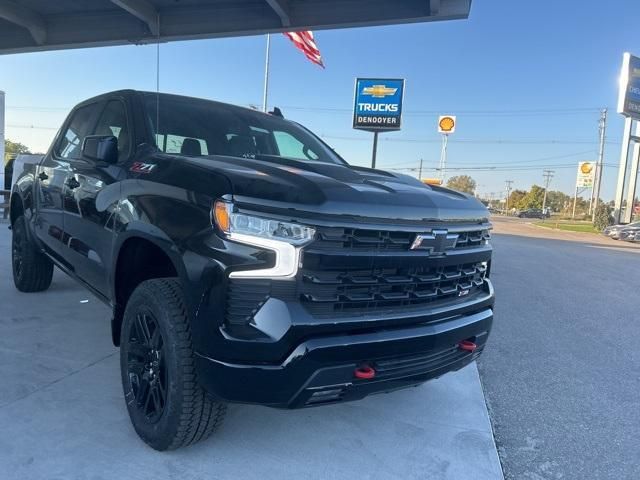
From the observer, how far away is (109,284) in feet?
9.86

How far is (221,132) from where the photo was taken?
348cm

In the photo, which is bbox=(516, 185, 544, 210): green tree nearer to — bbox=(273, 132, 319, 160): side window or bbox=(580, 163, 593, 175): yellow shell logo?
bbox=(580, 163, 593, 175): yellow shell logo

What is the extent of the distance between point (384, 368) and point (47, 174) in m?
3.67

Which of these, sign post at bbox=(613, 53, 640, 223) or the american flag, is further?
sign post at bbox=(613, 53, 640, 223)

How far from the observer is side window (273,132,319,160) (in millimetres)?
3875

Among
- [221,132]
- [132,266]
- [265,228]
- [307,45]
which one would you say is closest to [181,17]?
[221,132]

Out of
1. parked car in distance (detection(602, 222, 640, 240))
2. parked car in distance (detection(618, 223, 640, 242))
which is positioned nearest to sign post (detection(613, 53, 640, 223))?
parked car in distance (detection(602, 222, 640, 240))

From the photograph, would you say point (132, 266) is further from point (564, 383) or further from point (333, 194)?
point (564, 383)

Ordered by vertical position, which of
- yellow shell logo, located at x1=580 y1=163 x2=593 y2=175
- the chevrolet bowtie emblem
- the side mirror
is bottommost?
the side mirror

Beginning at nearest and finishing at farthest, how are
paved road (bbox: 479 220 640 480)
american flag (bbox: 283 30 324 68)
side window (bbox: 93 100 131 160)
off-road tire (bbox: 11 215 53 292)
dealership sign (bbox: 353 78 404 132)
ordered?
paved road (bbox: 479 220 640 480) < side window (bbox: 93 100 131 160) < off-road tire (bbox: 11 215 53 292) < american flag (bbox: 283 30 324 68) < dealership sign (bbox: 353 78 404 132)

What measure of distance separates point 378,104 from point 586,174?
5377cm

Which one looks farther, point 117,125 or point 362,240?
point 117,125

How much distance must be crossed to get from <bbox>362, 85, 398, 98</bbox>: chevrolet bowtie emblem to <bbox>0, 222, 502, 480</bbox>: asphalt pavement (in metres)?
12.8

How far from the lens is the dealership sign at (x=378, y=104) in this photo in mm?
15148
